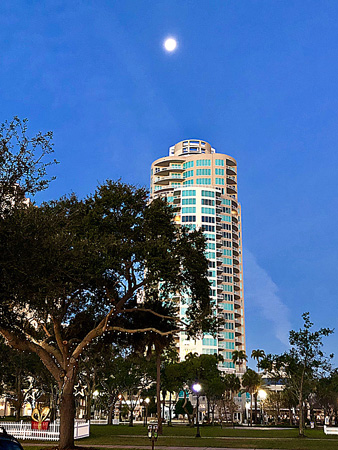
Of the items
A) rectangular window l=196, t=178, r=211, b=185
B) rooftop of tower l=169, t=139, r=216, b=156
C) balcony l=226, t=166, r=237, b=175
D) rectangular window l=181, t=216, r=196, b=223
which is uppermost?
Result: rooftop of tower l=169, t=139, r=216, b=156

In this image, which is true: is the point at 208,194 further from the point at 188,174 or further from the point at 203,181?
the point at 188,174

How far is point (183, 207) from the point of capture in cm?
16662

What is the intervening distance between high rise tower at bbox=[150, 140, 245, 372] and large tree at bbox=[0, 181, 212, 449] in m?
119

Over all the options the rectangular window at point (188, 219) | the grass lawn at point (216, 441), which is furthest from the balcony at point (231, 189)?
the grass lawn at point (216, 441)

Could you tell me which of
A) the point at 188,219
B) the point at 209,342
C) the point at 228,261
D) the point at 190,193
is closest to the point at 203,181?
the point at 190,193

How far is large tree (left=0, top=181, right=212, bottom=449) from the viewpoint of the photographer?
76.5ft

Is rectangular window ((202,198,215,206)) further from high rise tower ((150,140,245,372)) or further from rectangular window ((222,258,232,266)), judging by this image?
rectangular window ((222,258,232,266))

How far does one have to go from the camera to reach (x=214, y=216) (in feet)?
554

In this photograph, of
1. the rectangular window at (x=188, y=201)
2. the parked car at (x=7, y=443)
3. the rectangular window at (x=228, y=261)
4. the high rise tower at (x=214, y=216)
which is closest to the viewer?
the parked car at (x=7, y=443)

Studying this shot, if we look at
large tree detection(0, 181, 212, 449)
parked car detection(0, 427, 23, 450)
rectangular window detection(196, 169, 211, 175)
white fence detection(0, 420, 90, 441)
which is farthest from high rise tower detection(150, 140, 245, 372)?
parked car detection(0, 427, 23, 450)

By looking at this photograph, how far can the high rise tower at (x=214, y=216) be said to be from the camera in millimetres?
161000

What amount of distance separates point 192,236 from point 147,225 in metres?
3.25

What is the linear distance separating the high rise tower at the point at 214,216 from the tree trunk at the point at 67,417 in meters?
123

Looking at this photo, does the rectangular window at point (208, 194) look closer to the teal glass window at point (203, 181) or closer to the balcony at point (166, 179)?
the teal glass window at point (203, 181)
